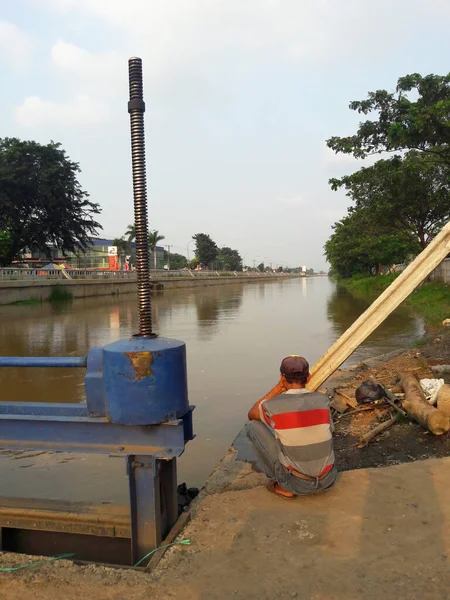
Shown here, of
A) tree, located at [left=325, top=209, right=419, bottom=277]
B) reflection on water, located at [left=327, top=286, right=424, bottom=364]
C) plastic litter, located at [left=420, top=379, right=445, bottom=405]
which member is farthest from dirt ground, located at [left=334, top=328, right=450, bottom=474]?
tree, located at [left=325, top=209, right=419, bottom=277]

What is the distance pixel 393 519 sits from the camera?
267cm

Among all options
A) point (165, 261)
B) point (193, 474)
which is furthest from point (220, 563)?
point (165, 261)

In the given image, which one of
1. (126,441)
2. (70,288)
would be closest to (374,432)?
(126,441)

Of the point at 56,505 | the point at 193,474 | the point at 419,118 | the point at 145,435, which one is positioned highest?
the point at 419,118

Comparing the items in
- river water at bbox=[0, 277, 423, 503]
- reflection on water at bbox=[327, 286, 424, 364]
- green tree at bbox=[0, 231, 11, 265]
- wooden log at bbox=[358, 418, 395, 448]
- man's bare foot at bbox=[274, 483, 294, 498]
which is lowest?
river water at bbox=[0, 277, 423, 503]

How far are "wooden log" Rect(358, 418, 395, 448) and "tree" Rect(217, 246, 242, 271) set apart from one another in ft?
331

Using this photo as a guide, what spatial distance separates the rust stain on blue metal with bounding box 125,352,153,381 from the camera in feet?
8.54

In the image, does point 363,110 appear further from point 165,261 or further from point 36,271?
point 165,261

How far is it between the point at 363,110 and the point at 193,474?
14.4m

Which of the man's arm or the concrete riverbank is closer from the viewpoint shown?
the concrete riverbank

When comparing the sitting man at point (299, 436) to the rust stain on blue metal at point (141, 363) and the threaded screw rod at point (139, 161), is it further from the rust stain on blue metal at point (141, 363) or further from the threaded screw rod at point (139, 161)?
the threaded screw rod at point (139, 161)

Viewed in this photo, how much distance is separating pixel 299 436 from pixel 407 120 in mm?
14620

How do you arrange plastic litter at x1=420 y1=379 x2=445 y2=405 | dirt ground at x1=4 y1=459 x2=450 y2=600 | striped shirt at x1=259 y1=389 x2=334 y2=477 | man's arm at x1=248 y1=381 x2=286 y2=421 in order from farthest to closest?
plastic litter at x1=420 y1=379 x2=445 y2=405 < man's arm at x1=248 y1=381 x2=286 y2=421 < striped shirt at x1=259 y1=389 x2=334 y2=477 < dirt ground at x1=4 y1=459 x2=450 y2=600

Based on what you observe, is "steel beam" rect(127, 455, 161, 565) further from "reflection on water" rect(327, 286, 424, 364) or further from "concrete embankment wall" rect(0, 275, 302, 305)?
"concrete embankment wall" rect(0, 275, 302, 305)
